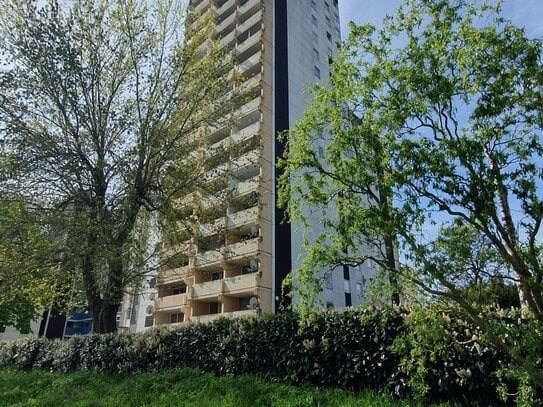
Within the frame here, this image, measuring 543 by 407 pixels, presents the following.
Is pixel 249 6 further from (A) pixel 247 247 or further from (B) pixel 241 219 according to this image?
(A) pixel 247 247

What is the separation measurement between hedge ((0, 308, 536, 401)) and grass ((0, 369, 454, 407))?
428mm

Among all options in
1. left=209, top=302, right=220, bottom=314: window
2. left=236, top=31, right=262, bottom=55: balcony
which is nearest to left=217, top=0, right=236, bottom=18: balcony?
left=236, top=31, right=262, bottom=55: balcony

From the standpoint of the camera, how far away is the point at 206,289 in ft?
90.4

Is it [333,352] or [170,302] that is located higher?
[170,302]

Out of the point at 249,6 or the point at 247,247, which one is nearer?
the point at 247,247

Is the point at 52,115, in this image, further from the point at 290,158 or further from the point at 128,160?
the point at 290,158

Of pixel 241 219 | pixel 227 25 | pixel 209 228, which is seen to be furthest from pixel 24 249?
pixel 227 25

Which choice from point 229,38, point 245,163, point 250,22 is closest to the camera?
point 245,163

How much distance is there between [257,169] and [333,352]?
23263 mm

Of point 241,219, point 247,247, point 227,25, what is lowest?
point 247,247

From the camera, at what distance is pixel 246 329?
30.9ft

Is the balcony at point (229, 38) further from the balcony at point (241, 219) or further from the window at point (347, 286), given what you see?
the window at point (347, 286)

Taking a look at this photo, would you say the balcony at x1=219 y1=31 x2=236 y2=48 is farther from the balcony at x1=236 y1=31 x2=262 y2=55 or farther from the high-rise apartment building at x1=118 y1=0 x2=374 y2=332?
the balcony at x1=236 y1=31 x2=262 y2=55

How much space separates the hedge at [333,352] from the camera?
18.3ft
